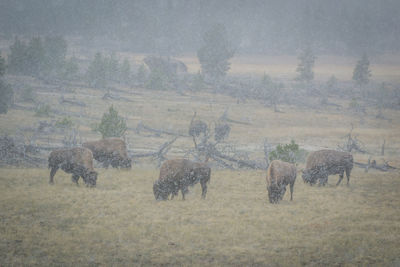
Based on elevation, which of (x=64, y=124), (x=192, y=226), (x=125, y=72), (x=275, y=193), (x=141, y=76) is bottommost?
(x=192, y=226)

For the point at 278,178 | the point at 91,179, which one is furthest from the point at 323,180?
the point at 91,179

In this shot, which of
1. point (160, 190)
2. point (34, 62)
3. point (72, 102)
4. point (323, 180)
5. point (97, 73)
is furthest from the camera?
point (34, 62)

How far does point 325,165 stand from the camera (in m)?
17.4

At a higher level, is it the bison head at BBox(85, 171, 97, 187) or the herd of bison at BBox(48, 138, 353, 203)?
the herd of bison at BBox(48, 138, 353, 203)

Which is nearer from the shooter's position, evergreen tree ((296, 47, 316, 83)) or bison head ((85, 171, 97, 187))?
bison head ((85, 171, 97, 187))

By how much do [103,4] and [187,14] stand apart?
143 feet

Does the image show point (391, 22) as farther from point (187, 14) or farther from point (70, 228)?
point (70, 228)

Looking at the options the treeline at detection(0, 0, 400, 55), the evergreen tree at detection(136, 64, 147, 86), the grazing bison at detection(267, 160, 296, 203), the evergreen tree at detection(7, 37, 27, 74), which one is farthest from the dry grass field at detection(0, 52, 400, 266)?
the treeline at detection(0, 0, 400, 55)

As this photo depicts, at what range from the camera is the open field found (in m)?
9.13

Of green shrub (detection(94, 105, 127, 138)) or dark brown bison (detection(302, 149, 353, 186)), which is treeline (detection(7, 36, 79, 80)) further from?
dark brown bison (detection(302, 149, 353, 186))

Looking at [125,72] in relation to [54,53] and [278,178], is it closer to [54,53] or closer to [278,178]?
[54,53]

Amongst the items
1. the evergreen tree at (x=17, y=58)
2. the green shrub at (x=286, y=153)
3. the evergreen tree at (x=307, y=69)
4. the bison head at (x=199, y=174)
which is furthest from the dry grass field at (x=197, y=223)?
the evergreen tree at (x=307, y=69)

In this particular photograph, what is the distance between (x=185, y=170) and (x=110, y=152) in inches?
298

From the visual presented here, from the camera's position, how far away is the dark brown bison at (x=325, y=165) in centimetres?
1741
